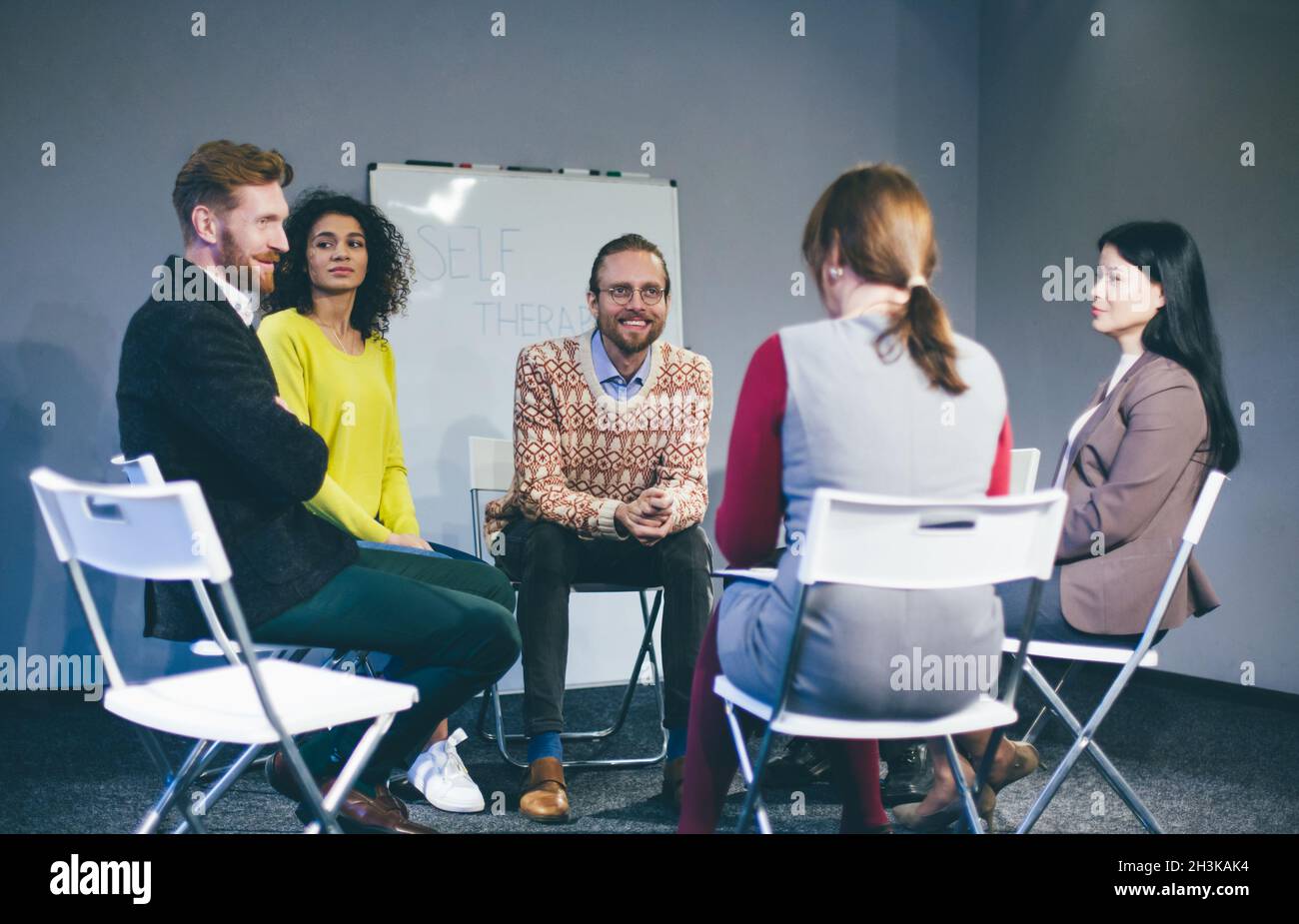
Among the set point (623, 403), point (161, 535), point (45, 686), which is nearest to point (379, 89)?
point (623, 403)

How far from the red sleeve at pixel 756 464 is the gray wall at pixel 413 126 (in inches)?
115

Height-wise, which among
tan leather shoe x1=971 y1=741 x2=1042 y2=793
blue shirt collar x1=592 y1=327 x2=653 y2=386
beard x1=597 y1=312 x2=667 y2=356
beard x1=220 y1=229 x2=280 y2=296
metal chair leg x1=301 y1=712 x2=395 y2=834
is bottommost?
tan leather shoe x1=971 y1=741 x2=1042 y2=793

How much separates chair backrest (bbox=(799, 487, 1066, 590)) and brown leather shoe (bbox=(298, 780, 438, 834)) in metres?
1.22

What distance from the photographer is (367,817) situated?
2.29 meters

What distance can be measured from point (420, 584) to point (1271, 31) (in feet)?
11.5

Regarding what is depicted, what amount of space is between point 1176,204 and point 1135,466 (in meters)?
2.24

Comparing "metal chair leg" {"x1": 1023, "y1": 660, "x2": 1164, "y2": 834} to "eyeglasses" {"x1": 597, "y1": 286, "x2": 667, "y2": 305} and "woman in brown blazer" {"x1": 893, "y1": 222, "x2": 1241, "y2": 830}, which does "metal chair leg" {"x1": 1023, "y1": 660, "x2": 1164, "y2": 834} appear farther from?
"eyeglasses" {"x1": 597, "y1": 286, "x2": 667, "y2": 305}

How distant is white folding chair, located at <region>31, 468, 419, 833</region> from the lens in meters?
1.56

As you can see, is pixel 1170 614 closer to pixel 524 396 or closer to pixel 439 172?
pixel 524 396

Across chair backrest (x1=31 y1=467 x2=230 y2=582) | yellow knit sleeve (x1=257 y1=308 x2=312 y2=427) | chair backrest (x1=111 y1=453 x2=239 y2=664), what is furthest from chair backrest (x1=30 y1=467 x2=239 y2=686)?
yellow knit sleeve (x1=257 y1=308 x2=312 y2=427)

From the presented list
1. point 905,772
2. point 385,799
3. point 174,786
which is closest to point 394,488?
point 385,799

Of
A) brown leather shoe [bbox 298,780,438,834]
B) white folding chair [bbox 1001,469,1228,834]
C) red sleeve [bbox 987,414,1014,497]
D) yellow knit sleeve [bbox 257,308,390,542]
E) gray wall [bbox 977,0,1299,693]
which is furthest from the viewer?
gray wall [bbox 977,0,1299,693]

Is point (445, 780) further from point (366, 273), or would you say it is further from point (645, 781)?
point (366, 273)

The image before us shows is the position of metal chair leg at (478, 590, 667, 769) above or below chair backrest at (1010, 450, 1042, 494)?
below
